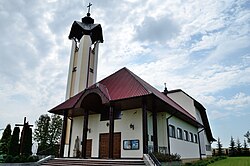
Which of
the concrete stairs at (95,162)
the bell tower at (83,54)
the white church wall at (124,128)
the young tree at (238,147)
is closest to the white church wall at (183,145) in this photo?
the white church wall at (124,128)

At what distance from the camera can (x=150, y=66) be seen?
53.4 ft

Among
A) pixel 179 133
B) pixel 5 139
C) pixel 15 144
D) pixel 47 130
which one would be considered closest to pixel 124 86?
pixel 179 133

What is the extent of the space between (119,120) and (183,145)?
23.3 feet

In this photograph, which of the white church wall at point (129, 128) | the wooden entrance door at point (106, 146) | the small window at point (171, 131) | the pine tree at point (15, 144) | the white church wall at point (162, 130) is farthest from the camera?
the small window at point (171, 131)

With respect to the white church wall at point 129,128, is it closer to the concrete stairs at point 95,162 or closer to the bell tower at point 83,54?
the concrete stairs at point 95,162

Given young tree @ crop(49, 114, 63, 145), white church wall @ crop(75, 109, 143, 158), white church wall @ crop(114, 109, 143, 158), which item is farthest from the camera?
young tree @ crop(49, 114, 63, 145)

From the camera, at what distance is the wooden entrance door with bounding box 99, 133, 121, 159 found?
14219 millimetres

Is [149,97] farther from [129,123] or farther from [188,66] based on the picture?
[188,66]

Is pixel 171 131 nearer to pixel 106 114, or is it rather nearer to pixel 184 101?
pixel 106 114

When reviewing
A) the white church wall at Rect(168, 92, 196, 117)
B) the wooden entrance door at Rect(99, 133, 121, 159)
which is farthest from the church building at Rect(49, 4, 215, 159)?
the white church wall at Rect(168, 92, 196, 117)

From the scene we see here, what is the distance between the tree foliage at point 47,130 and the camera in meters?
34.6

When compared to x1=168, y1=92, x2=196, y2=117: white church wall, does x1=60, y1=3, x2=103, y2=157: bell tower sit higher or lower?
higher

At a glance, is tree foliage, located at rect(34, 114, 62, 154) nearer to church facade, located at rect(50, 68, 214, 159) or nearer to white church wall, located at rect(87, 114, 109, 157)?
church facade, located at rect(50, 68, 214, 159)

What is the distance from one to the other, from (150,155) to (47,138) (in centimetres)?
2808
